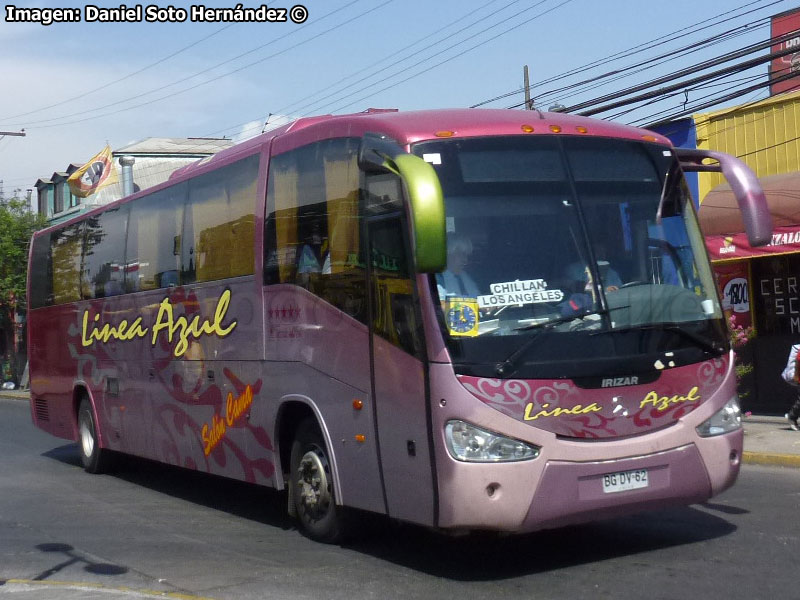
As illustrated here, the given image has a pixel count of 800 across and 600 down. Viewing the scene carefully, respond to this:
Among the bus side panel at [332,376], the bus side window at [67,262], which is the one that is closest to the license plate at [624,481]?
the bus side panel at [332,376]

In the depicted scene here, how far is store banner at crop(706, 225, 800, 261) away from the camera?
50.9 feet

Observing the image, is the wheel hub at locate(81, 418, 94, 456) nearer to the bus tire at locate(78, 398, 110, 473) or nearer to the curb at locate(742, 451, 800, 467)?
the bus tire at locate(78, 398, 110, 473)

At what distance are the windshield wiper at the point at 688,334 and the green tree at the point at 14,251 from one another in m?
41.1

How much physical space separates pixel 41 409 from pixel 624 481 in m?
11.6

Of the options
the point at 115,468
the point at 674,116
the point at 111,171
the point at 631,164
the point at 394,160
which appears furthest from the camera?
the point at 111,171

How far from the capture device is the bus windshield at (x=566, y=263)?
669cm

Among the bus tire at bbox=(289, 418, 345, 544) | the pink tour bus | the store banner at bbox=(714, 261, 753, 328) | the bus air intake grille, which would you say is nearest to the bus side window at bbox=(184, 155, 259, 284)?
the pink tour bus

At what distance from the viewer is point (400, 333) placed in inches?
276

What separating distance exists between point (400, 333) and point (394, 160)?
116cm

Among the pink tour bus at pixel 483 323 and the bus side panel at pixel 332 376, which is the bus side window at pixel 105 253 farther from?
the bus side panel at pixel 332 376

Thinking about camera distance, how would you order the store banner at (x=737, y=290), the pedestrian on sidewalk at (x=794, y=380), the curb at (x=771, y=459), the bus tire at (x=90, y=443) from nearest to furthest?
the curb at (x=771, y=459), the bus tire at (x=90, y=443), the pedestrian on sidewalk at (x=794, y=380), the store banner at (x=737, y=290)

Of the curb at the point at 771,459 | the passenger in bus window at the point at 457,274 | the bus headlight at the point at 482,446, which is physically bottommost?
the curb at the point at 771,459

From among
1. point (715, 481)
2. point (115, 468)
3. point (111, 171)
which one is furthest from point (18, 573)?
point (111, 171)

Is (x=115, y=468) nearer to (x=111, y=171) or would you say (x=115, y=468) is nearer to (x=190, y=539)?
(x=190, y=539)
